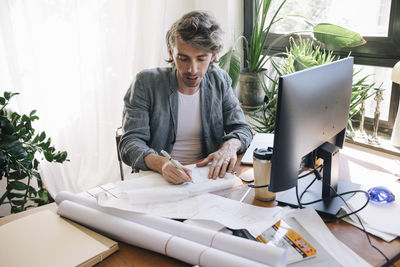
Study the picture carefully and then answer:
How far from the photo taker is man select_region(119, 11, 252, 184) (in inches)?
58.1

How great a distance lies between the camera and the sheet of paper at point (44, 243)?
2.75 ft

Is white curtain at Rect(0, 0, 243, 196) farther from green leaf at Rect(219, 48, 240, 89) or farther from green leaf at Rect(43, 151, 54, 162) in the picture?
green leaf at Rect(43, 151, 54, 162)

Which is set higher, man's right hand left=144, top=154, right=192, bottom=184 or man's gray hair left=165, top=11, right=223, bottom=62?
man's gray hair left=165, top=11, right=223, bottom=62

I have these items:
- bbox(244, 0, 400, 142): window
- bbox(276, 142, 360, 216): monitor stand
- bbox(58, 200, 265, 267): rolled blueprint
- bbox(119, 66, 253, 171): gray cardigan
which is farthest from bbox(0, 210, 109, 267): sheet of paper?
bbox(244, 0, 400, 142): window

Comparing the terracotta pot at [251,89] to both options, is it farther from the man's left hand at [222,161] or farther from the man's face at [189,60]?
the man's left hand at [222,161]

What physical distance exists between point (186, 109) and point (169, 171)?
0.57m

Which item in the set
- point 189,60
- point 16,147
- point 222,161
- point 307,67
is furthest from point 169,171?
point 307,67

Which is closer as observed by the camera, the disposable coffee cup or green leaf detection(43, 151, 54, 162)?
the disposable coffee cup

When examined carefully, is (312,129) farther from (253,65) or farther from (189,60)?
(253,65)

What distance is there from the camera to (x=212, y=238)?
827 mm

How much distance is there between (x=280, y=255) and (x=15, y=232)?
2.30 feet

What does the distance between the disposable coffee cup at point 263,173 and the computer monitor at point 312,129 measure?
2.0 inches

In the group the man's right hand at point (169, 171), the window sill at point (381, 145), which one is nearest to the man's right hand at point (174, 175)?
the man's right hand at point (169, 171)

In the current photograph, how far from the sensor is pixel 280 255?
741 mm
